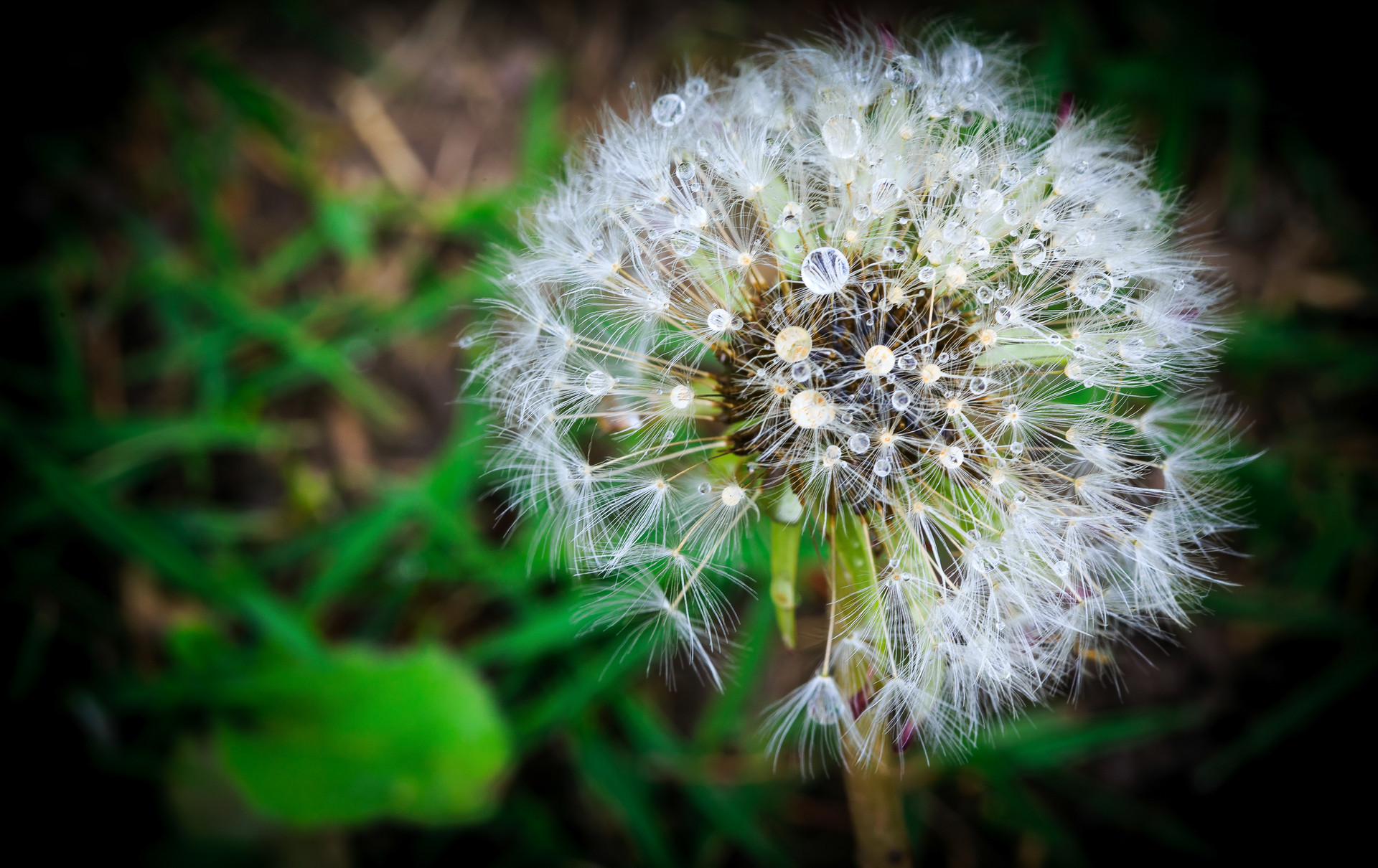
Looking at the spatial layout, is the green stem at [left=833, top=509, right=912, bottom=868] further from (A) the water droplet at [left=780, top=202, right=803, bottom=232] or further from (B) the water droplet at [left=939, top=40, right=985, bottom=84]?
(B) the water droplet at [left=939, top=40, right=985, bottom=84]

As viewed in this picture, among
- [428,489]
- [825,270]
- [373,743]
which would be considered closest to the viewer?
[825,270]

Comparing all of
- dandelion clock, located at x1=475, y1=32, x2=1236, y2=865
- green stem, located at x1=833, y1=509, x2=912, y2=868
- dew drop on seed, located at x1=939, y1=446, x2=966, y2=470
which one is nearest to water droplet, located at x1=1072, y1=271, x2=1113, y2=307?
dandelion clock, located at x1=475, y1=32, x2=1236, y2=865

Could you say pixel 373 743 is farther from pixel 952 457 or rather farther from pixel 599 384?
pixel 952 457

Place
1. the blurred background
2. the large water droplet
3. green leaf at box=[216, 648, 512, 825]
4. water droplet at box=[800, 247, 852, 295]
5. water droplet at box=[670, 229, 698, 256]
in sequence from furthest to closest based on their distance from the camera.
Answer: the blurred background, green leaf at box=[216, 648, 512, 825], the large water droplet, water droplet at box=[670, 229, 698, 256], water droplet at box=[800, 247, 852, 295]

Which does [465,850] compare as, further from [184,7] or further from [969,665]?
[184,7]

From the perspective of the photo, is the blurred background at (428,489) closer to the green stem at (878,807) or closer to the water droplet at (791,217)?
the green stem at (878,807)

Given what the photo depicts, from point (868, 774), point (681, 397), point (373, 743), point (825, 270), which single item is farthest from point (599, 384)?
point (373, 743)
